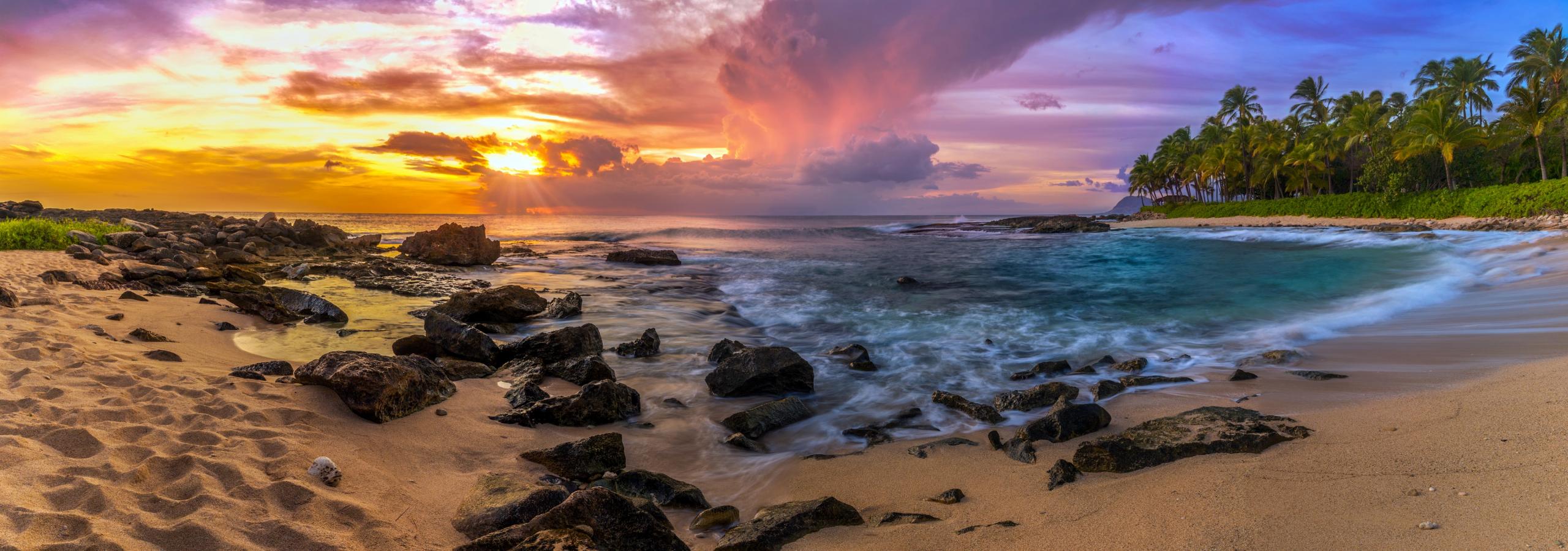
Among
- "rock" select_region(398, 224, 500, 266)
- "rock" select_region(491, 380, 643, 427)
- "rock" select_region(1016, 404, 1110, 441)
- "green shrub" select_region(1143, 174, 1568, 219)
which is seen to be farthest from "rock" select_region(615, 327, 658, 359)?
"green shrub" select_region(1143, 174, 1568, 219)

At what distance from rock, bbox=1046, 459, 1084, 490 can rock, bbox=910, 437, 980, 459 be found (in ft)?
3.33

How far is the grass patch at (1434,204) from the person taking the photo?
33562mm

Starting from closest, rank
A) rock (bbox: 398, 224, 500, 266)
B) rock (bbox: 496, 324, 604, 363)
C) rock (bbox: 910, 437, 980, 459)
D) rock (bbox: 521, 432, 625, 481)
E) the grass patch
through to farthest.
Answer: rock (bbox: 521, 432, 625, 481) → rock (bbox: 910, 437, 980, 459) → rock (bbox: 496, 324, 604, 363) → rock (bbox: 398, 224, 500, 266) → the grass patch

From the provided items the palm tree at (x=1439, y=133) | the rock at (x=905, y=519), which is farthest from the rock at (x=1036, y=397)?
the palm tree at (x=1439, y=133)

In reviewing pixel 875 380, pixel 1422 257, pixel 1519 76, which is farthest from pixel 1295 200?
pixel 875 380

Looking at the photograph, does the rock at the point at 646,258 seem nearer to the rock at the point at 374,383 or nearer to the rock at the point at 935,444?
the rock at the point at 374,383

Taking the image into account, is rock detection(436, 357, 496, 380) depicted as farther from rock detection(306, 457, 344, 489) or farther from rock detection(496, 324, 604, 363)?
rock detection(306, 457, 344, 489)

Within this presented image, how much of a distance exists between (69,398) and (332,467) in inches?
90.4

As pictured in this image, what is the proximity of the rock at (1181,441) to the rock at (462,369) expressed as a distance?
20.7 ft

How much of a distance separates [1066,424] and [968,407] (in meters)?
1.32

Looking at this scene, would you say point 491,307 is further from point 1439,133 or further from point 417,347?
point 1439,133

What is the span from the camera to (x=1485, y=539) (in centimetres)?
285

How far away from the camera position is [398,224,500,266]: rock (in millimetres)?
23453

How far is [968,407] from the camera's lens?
266 inches
